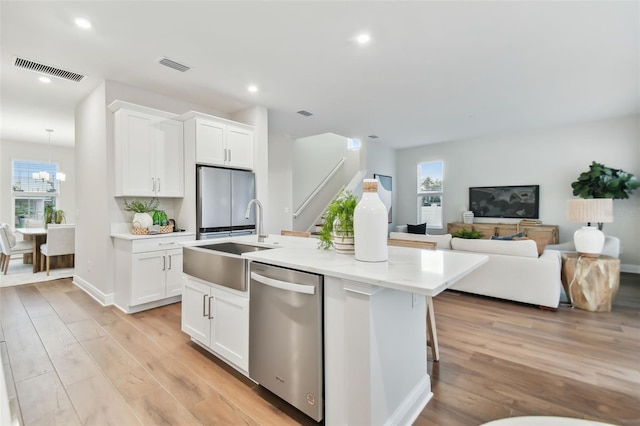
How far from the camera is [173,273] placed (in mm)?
3578

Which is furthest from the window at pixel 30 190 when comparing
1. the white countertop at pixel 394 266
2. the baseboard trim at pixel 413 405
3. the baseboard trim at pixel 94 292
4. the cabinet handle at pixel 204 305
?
the baseboard trim at pixel 413 405

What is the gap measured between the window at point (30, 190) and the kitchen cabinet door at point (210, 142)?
553 centimetres

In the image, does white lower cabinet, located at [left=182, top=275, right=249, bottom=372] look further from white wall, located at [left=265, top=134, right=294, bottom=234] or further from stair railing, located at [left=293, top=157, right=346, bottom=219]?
stair railing, located at [left=293, top=157, right=346, bottom=219]

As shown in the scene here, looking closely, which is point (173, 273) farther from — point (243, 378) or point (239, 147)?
point (243, 378)

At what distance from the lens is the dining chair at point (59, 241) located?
4.74 meters

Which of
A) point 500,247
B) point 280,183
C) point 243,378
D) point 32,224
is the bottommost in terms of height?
point 243,378

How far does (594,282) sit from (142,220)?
5.22 meters

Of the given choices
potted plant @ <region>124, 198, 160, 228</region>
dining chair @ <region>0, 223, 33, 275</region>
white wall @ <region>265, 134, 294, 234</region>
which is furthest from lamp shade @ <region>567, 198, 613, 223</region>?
dining chair @ <region>0, 223, 33, 275</region>

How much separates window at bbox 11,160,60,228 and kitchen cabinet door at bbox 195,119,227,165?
5532 millimetres

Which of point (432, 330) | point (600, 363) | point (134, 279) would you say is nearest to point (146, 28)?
point (134, 279)

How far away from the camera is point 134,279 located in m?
3.25

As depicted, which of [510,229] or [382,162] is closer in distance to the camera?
[510,229]

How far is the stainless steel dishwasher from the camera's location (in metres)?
1.48

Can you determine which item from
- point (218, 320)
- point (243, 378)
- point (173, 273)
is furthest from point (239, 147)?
point (243, 378)
